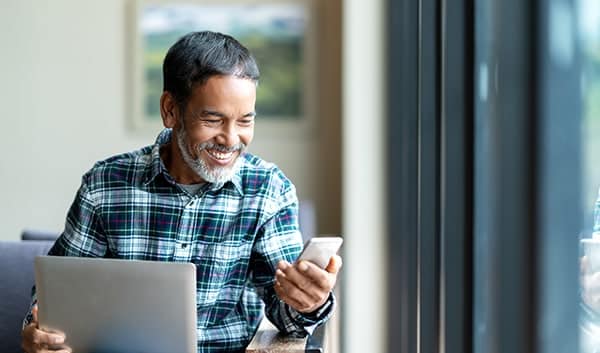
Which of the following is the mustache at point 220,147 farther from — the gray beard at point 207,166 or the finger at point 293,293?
the finger at point 293,293

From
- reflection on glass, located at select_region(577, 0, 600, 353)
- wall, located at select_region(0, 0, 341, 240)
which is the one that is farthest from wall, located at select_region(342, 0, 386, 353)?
reflection on glass, located at select_region(577, 0, 600, 353)

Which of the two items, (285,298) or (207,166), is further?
(207,166)

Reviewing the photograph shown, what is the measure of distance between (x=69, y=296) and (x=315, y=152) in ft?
12.0

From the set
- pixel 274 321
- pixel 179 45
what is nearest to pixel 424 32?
pixel 179 45

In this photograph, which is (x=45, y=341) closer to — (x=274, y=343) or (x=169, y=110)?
(x=274, y=343)

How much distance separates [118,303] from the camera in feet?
5.71

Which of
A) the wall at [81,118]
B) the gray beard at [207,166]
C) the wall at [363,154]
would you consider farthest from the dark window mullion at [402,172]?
the wall at [81,118]

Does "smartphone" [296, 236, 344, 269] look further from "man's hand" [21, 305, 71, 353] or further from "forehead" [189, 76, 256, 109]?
"man's hand" [21, 305, 71, 353]

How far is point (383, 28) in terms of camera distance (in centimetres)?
378

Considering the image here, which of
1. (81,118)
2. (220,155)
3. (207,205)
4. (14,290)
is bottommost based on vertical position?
(14,290)

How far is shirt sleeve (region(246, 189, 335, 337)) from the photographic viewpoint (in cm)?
186

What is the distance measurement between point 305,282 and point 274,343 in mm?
165

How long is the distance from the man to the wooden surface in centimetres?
3

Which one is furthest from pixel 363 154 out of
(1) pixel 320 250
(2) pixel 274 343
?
(1) pixel 320 250
